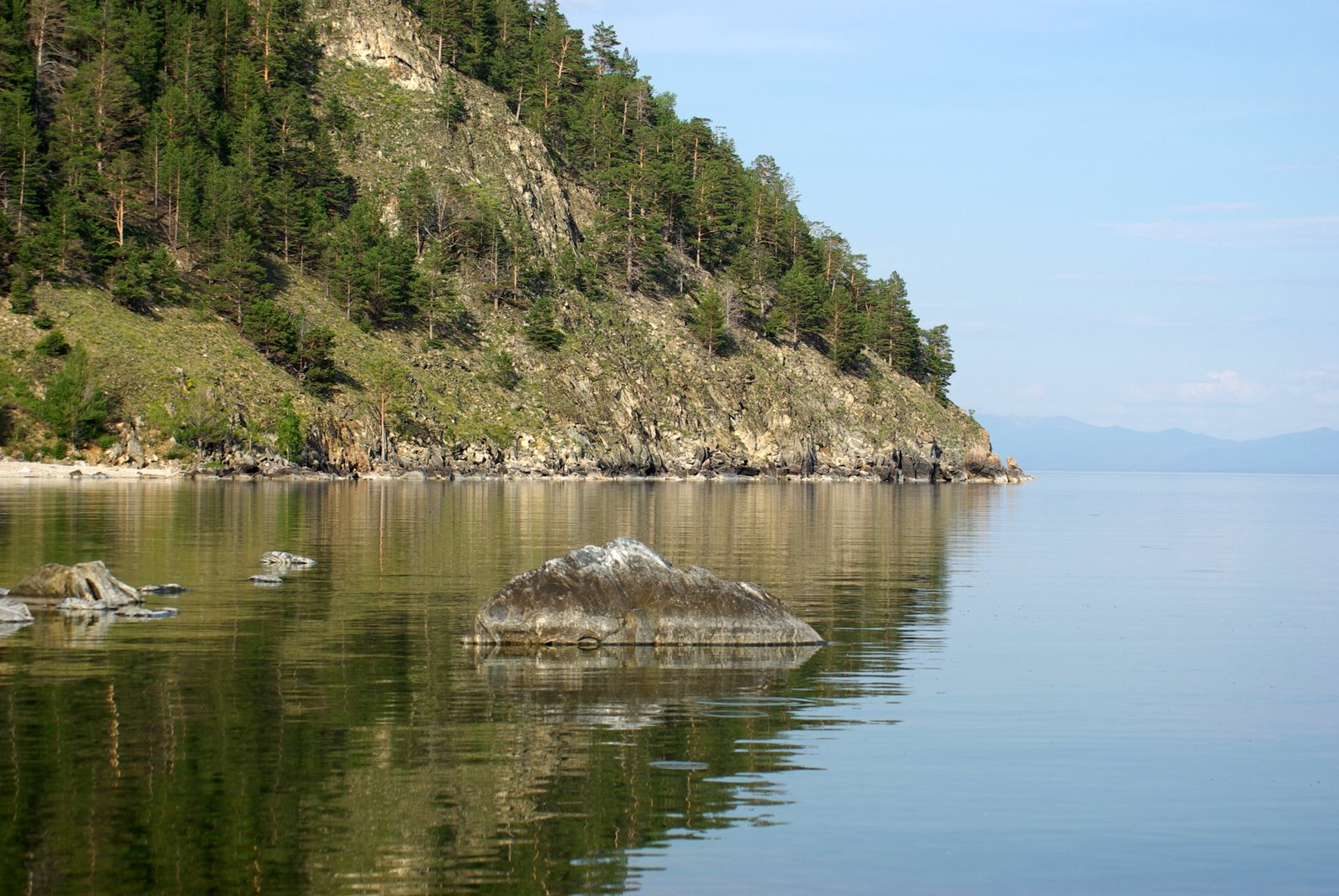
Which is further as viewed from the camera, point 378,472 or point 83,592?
point 378,472

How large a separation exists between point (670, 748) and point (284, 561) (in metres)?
27.7

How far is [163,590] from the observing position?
3503 cm

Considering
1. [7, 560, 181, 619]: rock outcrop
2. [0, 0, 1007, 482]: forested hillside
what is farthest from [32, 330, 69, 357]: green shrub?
[7, 560, 181, 619]: rock outcrop

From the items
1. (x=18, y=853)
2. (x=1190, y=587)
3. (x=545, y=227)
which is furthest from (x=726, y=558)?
(x=545, y=227)

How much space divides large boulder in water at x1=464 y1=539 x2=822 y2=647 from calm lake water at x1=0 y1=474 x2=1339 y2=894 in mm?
817

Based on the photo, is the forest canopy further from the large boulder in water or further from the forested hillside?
the large boulder in water

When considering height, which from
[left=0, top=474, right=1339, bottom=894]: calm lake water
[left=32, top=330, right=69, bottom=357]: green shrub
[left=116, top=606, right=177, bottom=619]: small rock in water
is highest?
[left=32, top=330, right=69, bottom=357]: green shrub

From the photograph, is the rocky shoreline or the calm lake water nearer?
the calm lake water

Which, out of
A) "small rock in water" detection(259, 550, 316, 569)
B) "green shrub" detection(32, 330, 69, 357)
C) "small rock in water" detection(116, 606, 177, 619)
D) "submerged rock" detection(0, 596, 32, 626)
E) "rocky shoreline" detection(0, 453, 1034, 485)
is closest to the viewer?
"submerged rock" detection(0, 596, 32, 626)

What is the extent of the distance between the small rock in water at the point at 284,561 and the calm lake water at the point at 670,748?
1.29m

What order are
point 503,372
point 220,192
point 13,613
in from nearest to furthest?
point 13,613 → point 220,192 → point 503,372

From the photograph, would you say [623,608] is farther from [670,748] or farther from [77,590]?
[77,590]

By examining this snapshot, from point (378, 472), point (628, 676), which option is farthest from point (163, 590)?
point (378, 472)

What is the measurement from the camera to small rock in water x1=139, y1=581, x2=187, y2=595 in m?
34.9
